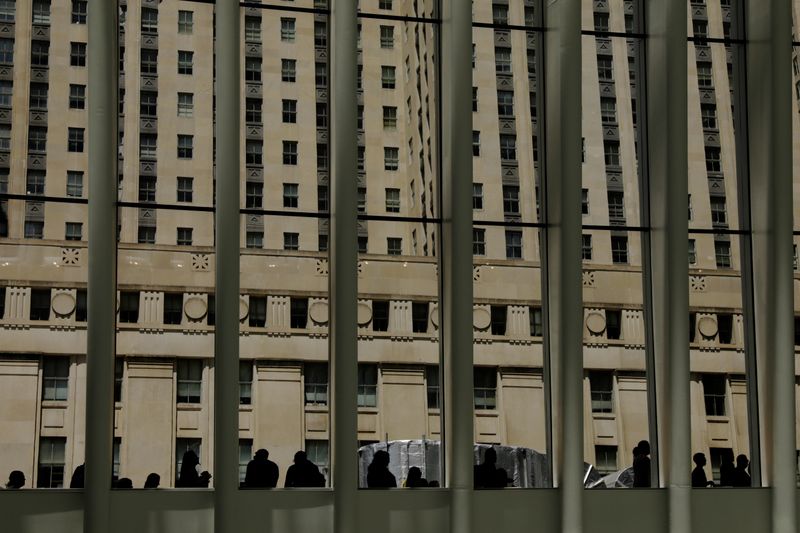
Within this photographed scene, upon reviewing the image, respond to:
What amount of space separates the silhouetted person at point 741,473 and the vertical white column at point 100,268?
9.73 m

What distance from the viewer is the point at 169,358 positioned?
693 inches

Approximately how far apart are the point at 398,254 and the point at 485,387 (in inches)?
95.9

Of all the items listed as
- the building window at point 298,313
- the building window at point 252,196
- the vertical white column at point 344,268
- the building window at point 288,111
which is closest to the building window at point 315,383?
the vertical white column at point 344,268

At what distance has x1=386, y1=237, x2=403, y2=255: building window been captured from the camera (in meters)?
18.5

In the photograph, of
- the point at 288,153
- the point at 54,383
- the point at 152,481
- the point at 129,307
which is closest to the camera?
the point at 54,383

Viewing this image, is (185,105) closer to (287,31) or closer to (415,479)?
(287,31)

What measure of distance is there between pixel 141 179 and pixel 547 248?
20.8ft

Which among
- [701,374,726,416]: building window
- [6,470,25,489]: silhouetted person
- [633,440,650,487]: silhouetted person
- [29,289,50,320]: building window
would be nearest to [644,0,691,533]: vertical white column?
[633,440,650,487]: silhouetted person

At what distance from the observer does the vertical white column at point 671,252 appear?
1838cm

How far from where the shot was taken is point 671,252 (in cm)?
1864

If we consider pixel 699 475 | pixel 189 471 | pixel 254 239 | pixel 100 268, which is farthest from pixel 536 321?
pixel 100 268

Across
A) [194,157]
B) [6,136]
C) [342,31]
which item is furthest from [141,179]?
[342,31]

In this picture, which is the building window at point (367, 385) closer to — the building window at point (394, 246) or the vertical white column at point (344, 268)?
the vertical white column at point (344, 268)

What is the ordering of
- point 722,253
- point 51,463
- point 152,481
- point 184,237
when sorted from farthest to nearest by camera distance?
point 722,253, point 184,237, point 152,481, point 51,463
